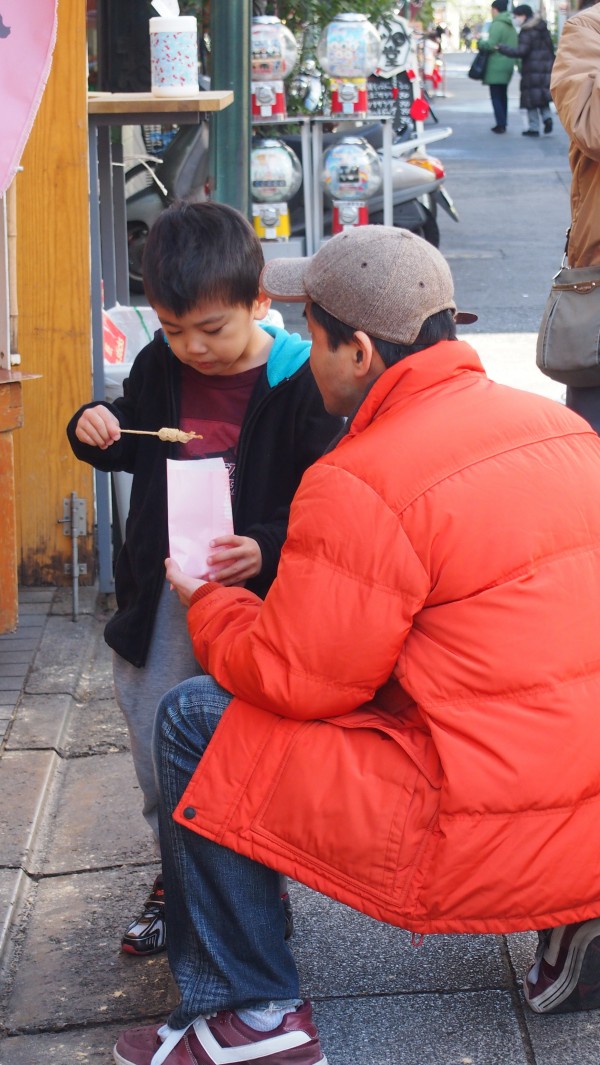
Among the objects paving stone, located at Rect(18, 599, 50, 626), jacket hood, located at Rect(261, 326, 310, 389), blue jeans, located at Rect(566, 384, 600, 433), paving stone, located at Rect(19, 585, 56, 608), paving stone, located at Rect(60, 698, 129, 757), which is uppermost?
jacket hood, located at Rect(261, 326, 310, 389)

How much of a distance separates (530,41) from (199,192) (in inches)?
513

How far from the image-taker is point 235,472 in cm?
235

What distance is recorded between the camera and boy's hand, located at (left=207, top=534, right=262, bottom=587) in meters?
2.24

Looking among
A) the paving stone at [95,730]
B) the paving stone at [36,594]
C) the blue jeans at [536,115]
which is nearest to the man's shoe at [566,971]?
the paving stone at [95,730]

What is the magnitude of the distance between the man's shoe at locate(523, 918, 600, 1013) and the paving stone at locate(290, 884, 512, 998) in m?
0.11

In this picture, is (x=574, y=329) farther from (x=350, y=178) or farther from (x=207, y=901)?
(x=350, y=178)

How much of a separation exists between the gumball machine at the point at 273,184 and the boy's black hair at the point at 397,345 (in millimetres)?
6563

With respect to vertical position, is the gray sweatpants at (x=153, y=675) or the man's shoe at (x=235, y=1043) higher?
the gray sweatpants at (x=153, y=675)

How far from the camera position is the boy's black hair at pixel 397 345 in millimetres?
1958

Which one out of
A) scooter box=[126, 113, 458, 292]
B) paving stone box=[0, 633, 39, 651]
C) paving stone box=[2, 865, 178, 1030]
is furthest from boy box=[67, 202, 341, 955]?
scooter box=[126, 113, 458, 292]

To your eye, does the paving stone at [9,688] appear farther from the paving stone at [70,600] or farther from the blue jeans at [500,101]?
the blue jeans at [500,101]

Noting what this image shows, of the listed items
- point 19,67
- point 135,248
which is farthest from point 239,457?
point 135,248

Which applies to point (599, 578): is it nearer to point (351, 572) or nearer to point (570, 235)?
point (351, 572)

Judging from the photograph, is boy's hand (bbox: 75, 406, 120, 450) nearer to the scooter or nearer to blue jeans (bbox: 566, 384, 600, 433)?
blue jeans (bbox: 566, 384, 600, 433)
